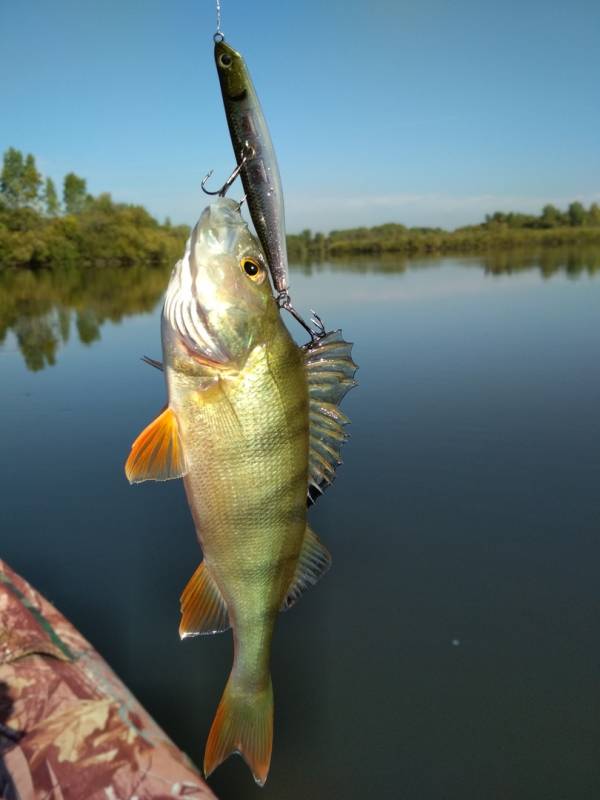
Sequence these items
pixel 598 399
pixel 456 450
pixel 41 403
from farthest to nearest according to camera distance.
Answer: pixel 41 403 < pixel 598 399 < pixel 456 450

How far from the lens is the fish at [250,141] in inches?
64.7

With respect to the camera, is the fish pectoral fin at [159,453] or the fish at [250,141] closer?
the fish pectoral fin at [159,453]

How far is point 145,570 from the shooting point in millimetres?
5562

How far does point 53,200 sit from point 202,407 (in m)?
66.9

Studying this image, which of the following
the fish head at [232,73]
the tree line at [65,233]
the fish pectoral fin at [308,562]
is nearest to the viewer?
the fish head at [232,73]

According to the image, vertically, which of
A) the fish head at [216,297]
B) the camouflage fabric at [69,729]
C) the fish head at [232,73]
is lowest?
the camouflage fabric at [69,729]

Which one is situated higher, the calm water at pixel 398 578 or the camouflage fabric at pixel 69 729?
the camouflage fabric at pixel 69 729

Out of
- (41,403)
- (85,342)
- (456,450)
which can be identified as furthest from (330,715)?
(85,342)

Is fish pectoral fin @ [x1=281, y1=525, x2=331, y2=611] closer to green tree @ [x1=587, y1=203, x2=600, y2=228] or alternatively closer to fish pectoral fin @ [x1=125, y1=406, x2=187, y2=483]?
fish pectoral fin @ [x1=125, y1=406, x2=187, y2=483]

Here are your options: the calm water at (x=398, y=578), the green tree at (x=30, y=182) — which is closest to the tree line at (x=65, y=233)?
the green tree at (x=30, y=182)

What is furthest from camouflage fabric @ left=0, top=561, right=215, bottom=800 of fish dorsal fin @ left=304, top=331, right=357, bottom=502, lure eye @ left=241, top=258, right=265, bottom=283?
lure eye @ left=241, top=258, right=265, bottom=283

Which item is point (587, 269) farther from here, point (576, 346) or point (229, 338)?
point (229, 338)

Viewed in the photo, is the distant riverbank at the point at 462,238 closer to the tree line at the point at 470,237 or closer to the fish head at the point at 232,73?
the tree line at the point at 470,237

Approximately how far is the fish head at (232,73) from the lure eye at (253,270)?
0.48 meters
